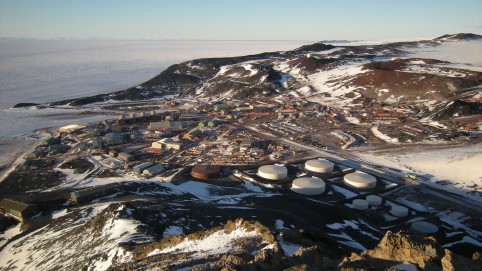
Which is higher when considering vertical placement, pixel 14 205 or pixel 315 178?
pixel 315 178

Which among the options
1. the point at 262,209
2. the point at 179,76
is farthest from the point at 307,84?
the point at 262,209

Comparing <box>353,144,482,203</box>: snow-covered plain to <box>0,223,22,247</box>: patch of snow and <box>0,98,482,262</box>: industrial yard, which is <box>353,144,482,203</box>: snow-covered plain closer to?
<box>0,98,482,262</box>: industrial yard

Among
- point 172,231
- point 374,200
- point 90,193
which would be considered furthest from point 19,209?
point 374,200

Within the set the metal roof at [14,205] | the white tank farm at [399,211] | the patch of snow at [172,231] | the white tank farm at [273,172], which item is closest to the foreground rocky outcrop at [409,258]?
the patch of snow at [172,231]

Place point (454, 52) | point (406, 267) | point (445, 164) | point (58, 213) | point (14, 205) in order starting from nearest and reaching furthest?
point (406, 267) → point (58, 213) → point (14, 205) → point (445, 164) → point (454, 52)

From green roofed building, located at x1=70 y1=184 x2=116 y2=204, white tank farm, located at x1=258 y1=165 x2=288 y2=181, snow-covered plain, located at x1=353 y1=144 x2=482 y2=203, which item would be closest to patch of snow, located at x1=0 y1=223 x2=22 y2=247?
green roofed building, located at x1=70 y1=184 x2=116 y2=204

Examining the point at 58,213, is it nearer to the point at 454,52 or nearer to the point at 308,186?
the point at 308,186
